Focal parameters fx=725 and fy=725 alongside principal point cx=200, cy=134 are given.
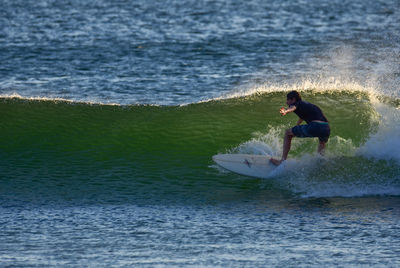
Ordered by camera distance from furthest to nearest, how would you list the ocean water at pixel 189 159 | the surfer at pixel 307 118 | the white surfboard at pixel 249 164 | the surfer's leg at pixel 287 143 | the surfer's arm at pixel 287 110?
the white surfboard at pixel 249 164, the surfer's leg at pixel 287 143, the surfer at pixel 307 118, the surfer's arm at pixel 287 110, the ocean water at pixel 189 159

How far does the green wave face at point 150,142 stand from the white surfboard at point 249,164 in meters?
0.17

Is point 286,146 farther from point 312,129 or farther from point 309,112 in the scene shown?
point 309,112

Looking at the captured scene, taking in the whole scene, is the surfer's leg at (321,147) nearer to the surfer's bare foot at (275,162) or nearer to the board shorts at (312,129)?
the board shorts at (312,129)

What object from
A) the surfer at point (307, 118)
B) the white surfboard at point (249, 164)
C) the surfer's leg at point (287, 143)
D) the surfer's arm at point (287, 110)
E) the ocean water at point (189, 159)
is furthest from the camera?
the white surfboard at point (249, 164)

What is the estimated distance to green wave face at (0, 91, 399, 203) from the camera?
1240 centimetres

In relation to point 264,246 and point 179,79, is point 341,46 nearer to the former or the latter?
point 179,79

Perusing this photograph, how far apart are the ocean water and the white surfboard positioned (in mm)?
139

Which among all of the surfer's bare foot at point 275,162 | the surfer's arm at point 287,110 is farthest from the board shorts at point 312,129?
the surfer's bare foot at point 275,162

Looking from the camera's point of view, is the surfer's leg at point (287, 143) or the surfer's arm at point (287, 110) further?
the surfer's leg at point (287, 143)

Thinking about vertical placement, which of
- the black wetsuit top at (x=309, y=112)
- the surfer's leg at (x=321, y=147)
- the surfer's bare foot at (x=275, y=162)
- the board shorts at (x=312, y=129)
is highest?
the black wetsuit top at (x=309, y=112)

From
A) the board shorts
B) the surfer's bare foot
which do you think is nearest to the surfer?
the board shorts

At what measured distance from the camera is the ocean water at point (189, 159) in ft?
30.4

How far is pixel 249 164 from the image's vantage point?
498 inches

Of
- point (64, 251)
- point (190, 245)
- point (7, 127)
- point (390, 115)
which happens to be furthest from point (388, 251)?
point (7, 127)
